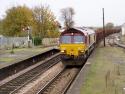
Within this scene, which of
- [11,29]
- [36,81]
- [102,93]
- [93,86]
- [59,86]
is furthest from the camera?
[11,29]

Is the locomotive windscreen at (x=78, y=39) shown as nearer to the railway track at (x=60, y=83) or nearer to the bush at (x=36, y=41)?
the railway track at (x=60, y=83)

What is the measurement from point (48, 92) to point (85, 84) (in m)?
1.81

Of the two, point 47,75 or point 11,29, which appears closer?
point 47,75

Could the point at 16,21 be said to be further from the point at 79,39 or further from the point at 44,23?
the point at 79,39

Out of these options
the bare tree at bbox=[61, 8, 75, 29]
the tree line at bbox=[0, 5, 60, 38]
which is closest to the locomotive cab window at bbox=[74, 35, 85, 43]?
the tree line at bbox=[0, 5, 60, 38]

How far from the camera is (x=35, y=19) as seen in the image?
80.1 m

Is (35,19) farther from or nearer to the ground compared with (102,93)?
farther from the ground

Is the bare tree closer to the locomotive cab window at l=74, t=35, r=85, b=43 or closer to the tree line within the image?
the tree line

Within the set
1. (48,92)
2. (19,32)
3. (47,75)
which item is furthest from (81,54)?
(19,32)

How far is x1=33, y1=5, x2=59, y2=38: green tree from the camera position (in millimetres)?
78750

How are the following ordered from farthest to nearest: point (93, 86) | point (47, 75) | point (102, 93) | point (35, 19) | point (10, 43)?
point (35, 19), point (10, 43), point (47, 75), point (93, 86), point (102, 93)

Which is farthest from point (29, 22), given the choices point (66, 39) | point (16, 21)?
point (66, 39)

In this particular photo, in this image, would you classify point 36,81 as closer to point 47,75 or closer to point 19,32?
point 47,75

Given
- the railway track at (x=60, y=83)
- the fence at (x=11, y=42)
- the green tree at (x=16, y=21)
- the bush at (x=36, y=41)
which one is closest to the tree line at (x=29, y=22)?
the green tree at (x=16, y=21)
